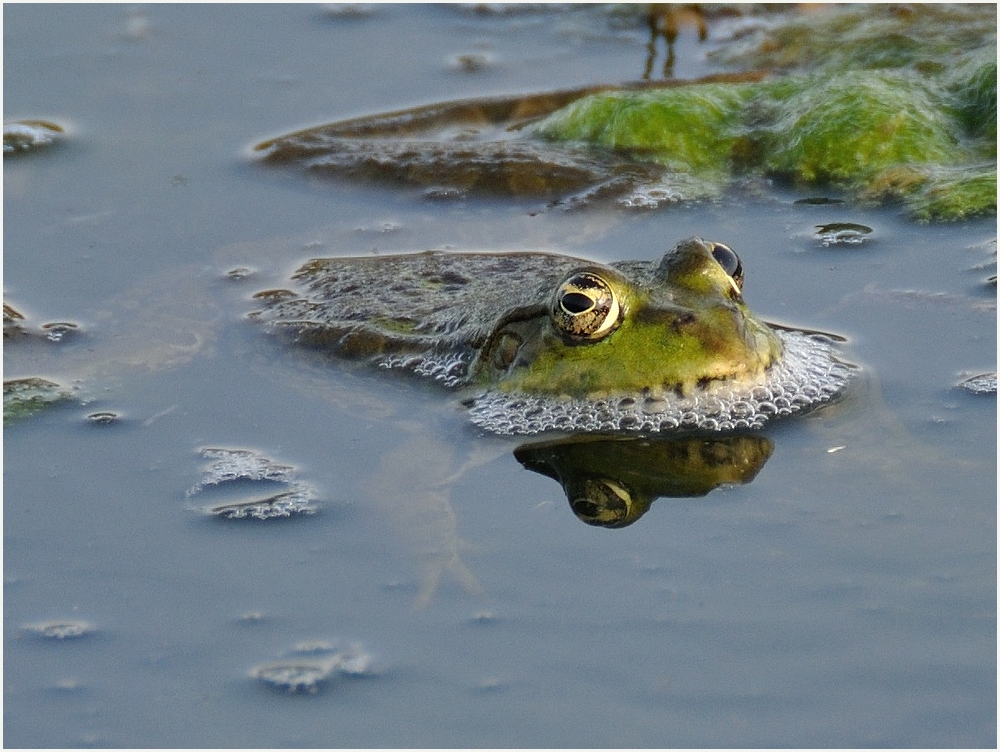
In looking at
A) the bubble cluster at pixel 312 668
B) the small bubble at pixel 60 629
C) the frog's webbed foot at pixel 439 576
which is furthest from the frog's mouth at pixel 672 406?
the small bubble at pixel 60 629

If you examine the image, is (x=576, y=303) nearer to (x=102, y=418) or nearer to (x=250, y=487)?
(x=250, y=487)

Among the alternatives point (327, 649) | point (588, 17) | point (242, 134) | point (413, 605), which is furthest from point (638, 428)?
point (588, 17)

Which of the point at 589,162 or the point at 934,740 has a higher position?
the point at 589,162

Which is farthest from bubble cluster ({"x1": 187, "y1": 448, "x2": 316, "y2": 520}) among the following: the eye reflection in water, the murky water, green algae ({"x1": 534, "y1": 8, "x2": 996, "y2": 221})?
green algae ({"x1": 534, "y1": 8, "x2": 996, "y2": 221})

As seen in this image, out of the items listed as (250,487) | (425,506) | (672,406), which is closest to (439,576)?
(425,506)

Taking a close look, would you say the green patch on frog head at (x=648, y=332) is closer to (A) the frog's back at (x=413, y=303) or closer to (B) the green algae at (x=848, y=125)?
(A) the frog's back at (x=413, y=303)

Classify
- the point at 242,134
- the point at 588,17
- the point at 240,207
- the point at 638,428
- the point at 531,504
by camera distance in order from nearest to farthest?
the point at 531,504, the point at 638,428, the point at 240,207, the point at 242,134, the point at 588,17

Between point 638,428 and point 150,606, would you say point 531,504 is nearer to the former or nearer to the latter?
point 638,428
